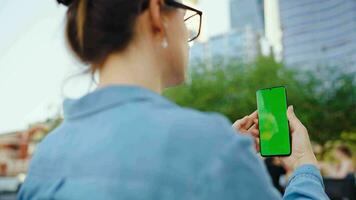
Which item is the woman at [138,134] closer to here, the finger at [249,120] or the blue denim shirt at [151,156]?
the blue denim shirt at [151,156]

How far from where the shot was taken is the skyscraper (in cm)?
7850

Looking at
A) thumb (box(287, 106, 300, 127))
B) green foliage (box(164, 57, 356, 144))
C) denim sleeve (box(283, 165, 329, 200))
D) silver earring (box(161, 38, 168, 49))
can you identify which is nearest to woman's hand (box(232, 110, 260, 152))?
thumb (box(287, 106, 300, 127))

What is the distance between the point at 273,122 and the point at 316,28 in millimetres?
90005

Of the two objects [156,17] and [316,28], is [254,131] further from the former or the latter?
[316,28]

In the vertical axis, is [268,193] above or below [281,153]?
above

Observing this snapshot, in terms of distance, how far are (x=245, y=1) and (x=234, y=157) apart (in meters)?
122

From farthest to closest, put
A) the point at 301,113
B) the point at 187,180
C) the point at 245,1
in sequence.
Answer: the point at 245,1
the point at 301,113
the point at 187,180

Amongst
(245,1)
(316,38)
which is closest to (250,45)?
(316,38)

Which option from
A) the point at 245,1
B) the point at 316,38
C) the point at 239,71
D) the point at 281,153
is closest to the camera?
the point at 281,153

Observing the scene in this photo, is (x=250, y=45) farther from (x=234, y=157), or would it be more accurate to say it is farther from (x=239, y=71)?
(x=234, y=157)

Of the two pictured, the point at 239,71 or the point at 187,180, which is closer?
the point at 187,180

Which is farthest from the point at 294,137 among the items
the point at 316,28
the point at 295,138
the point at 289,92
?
the point at 316,28

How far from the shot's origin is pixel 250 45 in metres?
92.4

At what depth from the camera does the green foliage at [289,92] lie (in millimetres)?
25844
